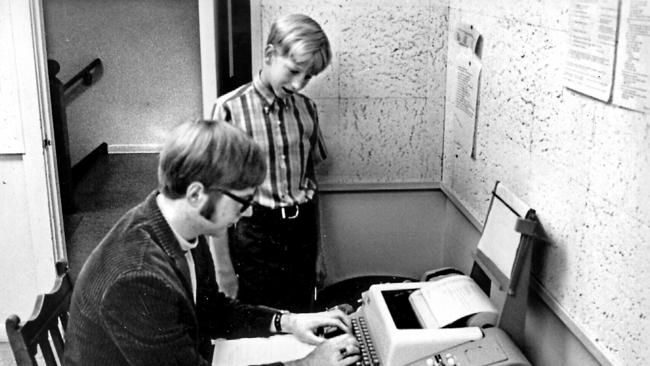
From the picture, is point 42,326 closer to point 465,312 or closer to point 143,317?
point 143,317

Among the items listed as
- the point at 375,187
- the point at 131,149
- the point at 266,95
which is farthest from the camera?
the point at 131,149

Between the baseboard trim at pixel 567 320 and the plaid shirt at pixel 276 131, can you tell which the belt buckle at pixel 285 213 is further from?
the baseboard trim at pixel 567 320

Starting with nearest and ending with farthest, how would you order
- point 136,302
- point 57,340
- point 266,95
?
point 136,302, point 57,340, point 266,95

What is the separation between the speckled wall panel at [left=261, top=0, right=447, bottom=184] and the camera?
9.59 ft

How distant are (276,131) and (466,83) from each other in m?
0.76

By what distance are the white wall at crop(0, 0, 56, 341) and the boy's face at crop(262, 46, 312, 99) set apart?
1.21m

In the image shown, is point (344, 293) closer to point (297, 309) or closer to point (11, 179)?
point (297, 309)

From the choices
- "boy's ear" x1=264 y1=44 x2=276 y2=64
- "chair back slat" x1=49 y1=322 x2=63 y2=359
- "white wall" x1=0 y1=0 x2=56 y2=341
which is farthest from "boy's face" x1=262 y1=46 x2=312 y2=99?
"white wall" x1=0 y1=0 x2=56 y2=341

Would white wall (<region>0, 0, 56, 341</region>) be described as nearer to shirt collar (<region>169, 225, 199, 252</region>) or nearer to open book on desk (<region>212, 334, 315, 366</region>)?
open book on desk (<region>212, 334, 315, 366</region>)

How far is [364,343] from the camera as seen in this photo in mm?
1910

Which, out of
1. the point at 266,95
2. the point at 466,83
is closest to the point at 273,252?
the point at 266,95

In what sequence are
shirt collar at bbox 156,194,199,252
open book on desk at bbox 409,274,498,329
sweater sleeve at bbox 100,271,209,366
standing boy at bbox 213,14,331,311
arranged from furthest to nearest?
1. standing boy at bbox 213,14,331,311
2. open book on desk at bbox 409,274,498,329
3. shirt collar at bbox 156,194,199,252
4. sweater sleeve at bbox 100,271,209,366

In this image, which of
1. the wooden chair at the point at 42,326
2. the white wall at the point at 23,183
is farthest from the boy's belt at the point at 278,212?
the white wall at the point at 23,183

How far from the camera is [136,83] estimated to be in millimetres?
6195
